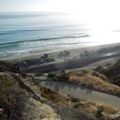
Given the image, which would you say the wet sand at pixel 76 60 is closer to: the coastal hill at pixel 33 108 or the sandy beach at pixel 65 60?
the sandy beach at pixel 65 60

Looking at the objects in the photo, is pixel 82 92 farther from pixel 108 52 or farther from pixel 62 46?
pixel 62 46

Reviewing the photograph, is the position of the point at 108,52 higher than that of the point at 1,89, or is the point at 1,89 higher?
the point at 1,89

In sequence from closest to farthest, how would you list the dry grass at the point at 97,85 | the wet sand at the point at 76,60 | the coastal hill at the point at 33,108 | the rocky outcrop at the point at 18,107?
1. the rocky outcrop at the point at 18,107
2. the coastal hill at the point at 33,108
3. the dry grass at the point at 97,85
4. the wet sand at the point at 76,60

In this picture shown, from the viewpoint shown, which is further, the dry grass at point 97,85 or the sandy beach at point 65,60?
the sandy beach at point 65,60

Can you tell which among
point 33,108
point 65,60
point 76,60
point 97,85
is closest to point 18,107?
point 33,108

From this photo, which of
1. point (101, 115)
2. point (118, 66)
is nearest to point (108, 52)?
point (118, 66)

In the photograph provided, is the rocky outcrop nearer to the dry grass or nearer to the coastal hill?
the coastal hill

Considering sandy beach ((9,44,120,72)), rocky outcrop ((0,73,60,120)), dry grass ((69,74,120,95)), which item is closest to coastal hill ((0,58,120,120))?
rocky outcrop ((0,73,60,120))

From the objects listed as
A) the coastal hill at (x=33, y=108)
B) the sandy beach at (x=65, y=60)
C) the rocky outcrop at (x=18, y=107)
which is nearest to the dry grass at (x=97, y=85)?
the coastal hill at (x=33, y=108)

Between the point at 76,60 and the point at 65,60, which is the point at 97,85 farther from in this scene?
the point at 65,60

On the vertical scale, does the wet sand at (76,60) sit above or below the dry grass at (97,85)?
below

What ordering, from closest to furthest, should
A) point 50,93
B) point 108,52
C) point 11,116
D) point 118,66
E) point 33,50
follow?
point 11,116
point 50,93
point 118,66
point 108,52
point 33,50
